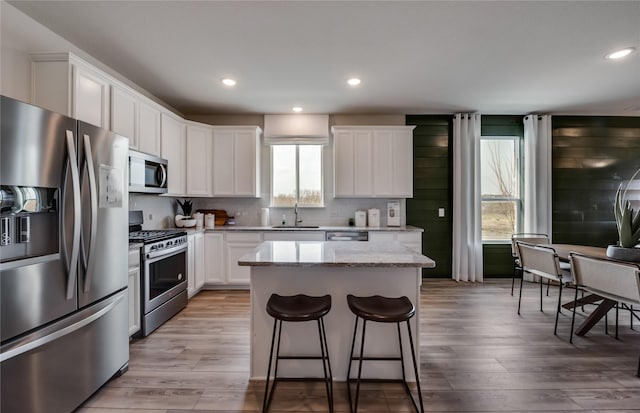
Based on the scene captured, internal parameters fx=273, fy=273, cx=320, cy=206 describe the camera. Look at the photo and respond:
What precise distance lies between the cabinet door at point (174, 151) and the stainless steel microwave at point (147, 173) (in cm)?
25

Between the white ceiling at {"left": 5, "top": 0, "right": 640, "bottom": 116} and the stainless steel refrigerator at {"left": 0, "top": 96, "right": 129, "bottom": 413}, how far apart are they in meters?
1.18

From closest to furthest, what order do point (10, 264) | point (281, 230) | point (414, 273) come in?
1. point (10, 264)
2. point (414, 273)
3. point (281, 230)

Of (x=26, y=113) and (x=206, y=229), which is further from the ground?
(x=26, y=113)

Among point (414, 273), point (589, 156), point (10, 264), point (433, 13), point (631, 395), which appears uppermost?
point (433, 13)

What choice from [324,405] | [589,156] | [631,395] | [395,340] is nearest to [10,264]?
[324,405]

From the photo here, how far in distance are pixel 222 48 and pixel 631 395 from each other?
4.16 meters

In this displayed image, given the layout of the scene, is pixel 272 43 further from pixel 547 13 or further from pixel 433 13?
pixel 547 13

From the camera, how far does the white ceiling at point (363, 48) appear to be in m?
2.08


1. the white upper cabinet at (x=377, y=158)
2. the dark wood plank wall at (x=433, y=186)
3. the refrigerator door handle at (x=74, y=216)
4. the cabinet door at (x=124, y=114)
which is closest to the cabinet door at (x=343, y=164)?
the white upper cabinet at (x=377, y=158)

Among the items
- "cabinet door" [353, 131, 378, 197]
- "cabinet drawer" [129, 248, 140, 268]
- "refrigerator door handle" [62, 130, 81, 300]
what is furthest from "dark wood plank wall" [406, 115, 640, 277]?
"refrigerator door handle" [62, 130, 81, 300]

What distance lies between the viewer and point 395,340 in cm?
196

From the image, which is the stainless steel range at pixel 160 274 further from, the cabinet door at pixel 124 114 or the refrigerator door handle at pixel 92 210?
the cabinet door at pixel 124 114

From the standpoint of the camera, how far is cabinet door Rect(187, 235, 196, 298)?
348 centimetres

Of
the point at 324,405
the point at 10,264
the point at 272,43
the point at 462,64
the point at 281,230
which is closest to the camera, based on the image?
the point at 10,264
